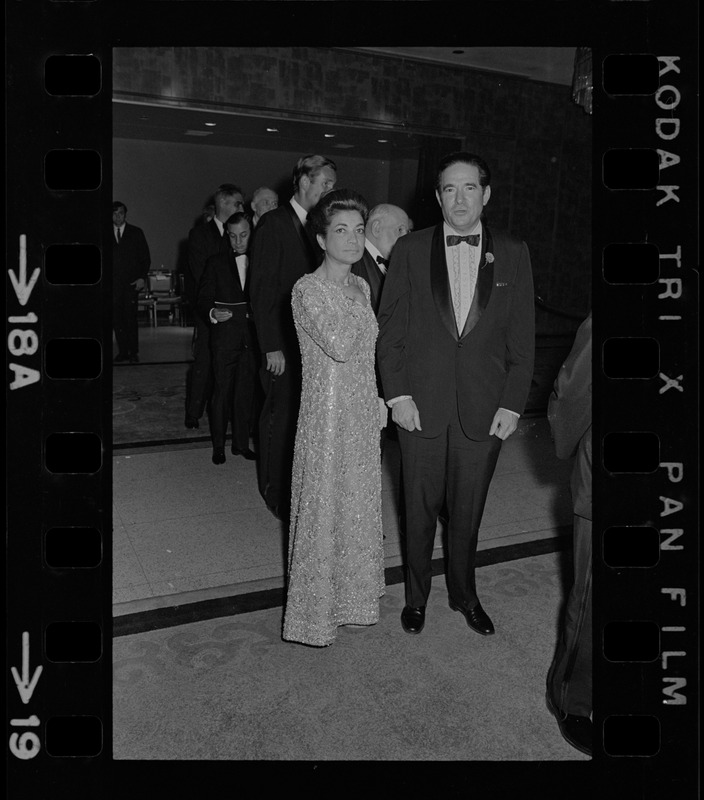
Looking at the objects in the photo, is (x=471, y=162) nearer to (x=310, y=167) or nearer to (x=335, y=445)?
(x=335, y=445)

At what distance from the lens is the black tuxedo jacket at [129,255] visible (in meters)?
8.21

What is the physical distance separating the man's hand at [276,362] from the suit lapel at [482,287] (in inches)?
55.0

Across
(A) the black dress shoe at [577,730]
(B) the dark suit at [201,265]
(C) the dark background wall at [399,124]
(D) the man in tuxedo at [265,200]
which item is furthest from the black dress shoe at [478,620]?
(C) the dark background wall at [399,124]

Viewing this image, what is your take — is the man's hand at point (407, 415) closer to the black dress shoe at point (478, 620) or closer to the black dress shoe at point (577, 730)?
the black dress shoe at point (478, 620)

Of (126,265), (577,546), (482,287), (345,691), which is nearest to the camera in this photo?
(577,546)

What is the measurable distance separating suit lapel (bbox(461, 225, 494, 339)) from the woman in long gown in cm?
33

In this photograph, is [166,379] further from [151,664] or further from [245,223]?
[151,664]

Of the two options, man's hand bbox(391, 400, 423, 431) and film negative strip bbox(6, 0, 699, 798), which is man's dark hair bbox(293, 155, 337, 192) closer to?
man's hand bbox(391, 400, 423, 431)

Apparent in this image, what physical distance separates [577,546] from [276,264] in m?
2.26

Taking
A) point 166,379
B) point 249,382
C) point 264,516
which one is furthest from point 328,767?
point 166,379

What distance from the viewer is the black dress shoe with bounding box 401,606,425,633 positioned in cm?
283

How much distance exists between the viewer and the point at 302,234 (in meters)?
3.86
